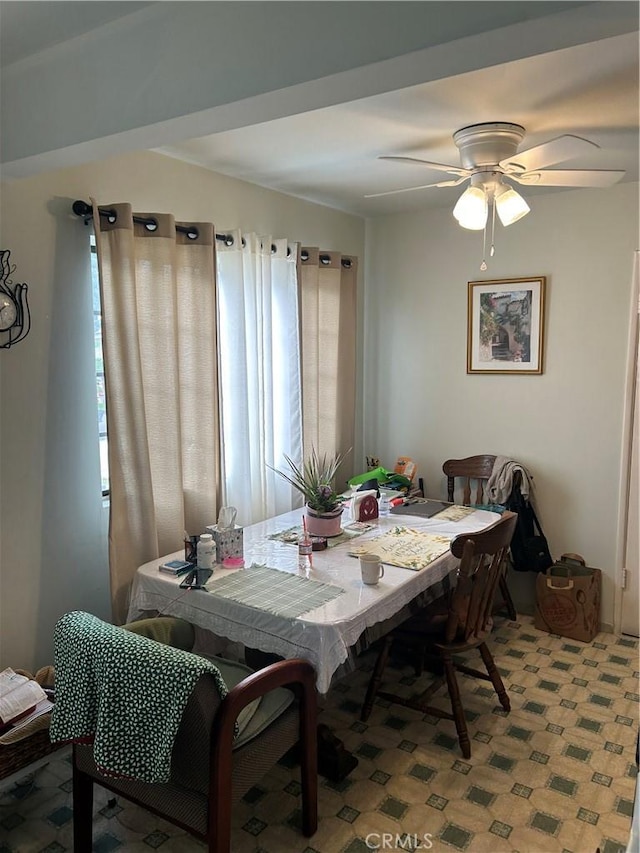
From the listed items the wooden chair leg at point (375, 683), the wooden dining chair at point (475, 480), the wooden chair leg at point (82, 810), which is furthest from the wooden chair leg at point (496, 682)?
the wooden chair leg at point (82, 810)

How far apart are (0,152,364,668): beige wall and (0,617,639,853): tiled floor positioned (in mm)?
642

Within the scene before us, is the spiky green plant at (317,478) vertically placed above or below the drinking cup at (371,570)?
above

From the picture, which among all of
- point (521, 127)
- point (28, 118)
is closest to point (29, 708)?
point (28, 118)

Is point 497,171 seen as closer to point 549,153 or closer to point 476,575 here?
point 549,153

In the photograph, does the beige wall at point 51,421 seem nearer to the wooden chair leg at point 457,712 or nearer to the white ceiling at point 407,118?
the white ceiling at point 407,118

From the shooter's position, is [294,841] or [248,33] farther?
[294,841]

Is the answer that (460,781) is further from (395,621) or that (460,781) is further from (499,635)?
(499,635)

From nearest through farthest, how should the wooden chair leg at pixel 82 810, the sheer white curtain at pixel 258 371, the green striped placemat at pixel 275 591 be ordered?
the wooden chair leg at pixel 82 810 < the green striped placemat at pixel 275 591 < the sheer white curtain at pixel 258 371

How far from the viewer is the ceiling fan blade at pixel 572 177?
2420 millimetres

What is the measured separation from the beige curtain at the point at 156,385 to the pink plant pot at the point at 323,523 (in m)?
0.49

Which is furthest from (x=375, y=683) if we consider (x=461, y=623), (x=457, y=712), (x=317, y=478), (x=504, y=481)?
(x=504, y=481)

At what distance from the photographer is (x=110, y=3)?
1.59m

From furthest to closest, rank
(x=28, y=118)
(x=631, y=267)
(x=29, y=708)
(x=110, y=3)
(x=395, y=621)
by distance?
(x=631, y=267)
(x=395, y=621)
(x=29, y=708)
(x=28, y=118)
(x=110, y=3)

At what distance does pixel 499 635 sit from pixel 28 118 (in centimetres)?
325
